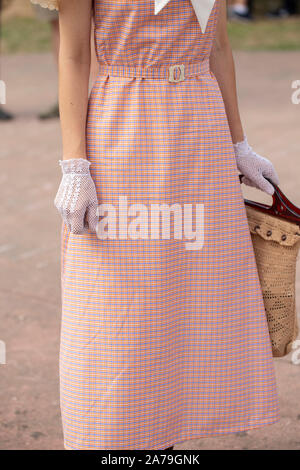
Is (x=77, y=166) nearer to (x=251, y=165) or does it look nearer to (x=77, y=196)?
(x=77, y=196)

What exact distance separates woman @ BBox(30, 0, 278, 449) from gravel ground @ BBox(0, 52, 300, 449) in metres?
0.60

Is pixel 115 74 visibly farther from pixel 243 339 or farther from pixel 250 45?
pixel 250 45

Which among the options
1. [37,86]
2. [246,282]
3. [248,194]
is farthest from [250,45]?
[246,282]

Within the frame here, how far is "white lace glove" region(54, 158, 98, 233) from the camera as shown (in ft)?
6.75

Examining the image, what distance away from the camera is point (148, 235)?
2.13m

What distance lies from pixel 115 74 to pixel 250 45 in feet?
32.2

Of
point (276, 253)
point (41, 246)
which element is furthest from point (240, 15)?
point (276, 253)

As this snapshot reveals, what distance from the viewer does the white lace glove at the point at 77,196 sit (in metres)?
2.06

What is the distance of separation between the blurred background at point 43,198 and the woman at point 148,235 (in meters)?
0.18

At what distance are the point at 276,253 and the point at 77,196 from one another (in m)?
0.60

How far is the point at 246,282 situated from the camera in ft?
7.44

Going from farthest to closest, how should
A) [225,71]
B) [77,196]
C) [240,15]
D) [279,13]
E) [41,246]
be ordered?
1. [279,13]
2. [240,15]
3. [41,246]
4. [225,71]
5. [77,196]

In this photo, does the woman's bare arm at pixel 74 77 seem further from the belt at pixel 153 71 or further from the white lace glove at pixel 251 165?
the white lace glove at pixel 251 165

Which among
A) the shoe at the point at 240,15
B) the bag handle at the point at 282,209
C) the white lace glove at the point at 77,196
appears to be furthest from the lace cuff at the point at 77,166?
the shoe at the point at 240,15
